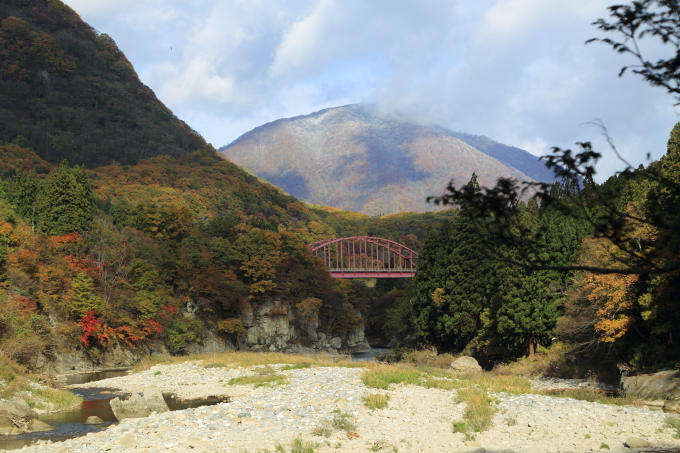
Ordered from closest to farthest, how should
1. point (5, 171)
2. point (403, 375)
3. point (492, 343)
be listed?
point (403, 375), point (492, 343), point (5, 171)

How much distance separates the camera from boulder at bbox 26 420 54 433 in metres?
18.8

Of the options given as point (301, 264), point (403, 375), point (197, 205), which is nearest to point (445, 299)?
point (403, 375)

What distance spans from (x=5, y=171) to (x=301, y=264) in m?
37.7

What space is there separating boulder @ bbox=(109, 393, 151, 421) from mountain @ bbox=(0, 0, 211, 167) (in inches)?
3314

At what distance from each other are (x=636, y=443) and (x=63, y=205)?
4727 cm

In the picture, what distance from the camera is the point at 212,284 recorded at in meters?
59.5

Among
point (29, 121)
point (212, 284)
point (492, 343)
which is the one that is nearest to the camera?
point (492, 343)

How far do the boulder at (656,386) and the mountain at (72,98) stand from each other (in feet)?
308

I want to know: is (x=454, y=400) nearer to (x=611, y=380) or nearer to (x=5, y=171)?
(x=611, y=380)

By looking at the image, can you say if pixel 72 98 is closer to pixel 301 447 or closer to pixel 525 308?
pixel 525 308

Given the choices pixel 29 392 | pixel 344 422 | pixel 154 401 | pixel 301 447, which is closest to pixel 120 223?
pixel 29 392

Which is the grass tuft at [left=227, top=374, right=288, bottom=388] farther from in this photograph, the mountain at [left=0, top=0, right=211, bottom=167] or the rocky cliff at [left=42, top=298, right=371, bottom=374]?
the mountain at [left=0, top=0, right=211, bottom=167]

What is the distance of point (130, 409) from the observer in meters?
20.8

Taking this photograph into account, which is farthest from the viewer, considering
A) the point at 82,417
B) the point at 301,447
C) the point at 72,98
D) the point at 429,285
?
the point at 72,98
